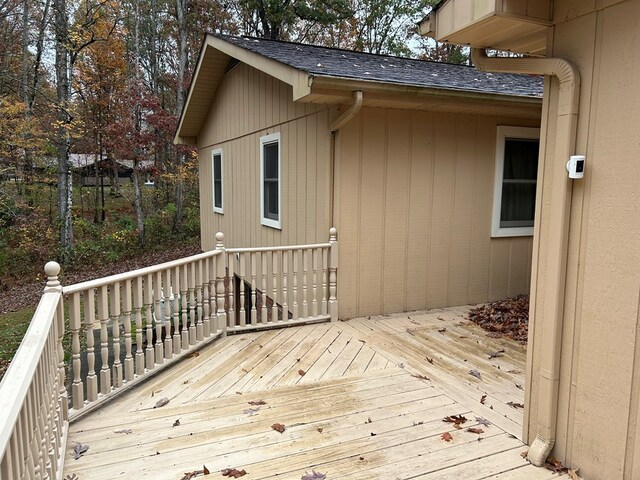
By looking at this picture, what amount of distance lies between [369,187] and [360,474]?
10.5 ft

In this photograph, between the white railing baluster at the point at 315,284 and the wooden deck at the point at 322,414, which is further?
the white railing baluster at the point at 315,284

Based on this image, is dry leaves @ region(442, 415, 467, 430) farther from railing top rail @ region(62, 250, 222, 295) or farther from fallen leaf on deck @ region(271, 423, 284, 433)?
railing top rail @ region(62, 250, 222, 295)

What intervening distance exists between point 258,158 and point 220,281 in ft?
10.9

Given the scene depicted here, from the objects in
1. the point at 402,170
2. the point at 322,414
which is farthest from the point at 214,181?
the point at 322,414

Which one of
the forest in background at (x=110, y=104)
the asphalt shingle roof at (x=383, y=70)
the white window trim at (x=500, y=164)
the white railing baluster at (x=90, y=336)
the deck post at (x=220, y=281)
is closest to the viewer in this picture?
the white railing baluster at (x=90, y=336)

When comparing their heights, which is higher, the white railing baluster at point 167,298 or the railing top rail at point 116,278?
the railing top rail at point 116,278

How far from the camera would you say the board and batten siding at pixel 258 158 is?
519 cm

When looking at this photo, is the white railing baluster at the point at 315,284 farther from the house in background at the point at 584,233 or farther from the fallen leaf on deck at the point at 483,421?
the house in background at the point at 584,233

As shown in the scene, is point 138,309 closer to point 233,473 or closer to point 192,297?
point 192,297

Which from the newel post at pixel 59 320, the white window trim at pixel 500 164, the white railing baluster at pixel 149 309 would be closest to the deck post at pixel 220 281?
the white railing baluster at pixel 149 309

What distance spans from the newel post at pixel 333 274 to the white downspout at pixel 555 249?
266 cm

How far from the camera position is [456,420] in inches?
110

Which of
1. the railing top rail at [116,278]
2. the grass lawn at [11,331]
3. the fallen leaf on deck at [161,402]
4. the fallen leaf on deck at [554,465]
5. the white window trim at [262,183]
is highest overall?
the white window trim at [262,183]

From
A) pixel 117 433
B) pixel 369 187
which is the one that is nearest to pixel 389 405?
pixel 117 433
